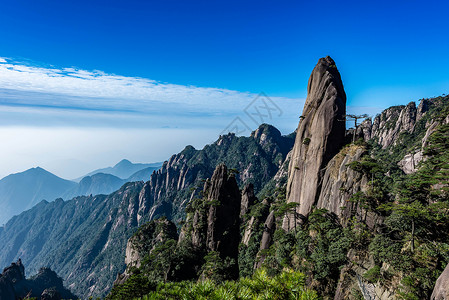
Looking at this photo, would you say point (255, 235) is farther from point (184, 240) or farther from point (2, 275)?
point (2, 275)

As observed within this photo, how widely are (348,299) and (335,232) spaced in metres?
8.32

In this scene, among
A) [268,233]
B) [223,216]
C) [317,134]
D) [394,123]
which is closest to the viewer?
[317,134]

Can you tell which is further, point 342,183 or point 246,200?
point 246,200

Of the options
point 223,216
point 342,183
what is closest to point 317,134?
point 342,183

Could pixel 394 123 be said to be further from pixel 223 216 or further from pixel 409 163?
pixel 223 216

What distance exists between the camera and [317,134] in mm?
42156

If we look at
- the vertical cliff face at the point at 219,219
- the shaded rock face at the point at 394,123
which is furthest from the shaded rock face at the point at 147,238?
the shaded rock face at the point at 394,123

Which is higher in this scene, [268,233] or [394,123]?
[394,123]

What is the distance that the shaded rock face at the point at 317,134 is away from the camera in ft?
133

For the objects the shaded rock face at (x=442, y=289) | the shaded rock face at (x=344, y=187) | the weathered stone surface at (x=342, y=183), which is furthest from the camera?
the weathered stone surface at (x=342, y=183)

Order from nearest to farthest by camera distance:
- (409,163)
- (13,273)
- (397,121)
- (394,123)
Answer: (409,163), (13,273), (397,121), (394,123)

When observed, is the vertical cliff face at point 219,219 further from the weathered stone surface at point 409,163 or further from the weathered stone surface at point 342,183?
the weathered stone surface at point 409,163

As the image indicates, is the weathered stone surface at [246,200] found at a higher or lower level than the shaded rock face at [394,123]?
lower

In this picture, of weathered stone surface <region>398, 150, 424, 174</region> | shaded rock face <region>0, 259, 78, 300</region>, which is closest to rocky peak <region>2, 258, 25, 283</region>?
shaded rock face <region>0, 259, 78, 300</region>
